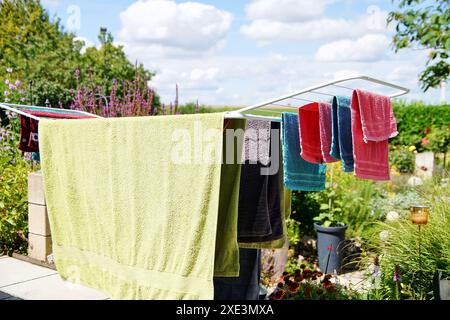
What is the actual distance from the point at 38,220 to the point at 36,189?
0.30 m

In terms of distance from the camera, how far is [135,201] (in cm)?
268

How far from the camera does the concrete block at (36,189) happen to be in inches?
177

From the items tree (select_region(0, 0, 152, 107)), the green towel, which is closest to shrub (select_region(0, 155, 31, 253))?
the green towel

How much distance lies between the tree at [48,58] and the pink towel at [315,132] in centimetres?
745

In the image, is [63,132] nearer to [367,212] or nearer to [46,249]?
[46,249]

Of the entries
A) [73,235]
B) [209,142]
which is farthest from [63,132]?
[209,142]

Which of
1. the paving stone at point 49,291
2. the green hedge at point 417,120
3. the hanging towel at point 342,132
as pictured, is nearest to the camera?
the hanging towel at point 342,132

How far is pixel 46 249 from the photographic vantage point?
4559 mm

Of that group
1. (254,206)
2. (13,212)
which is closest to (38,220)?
(13,212)

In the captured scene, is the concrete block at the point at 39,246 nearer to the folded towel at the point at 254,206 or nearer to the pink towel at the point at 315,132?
the folded towel at the point at 254,206

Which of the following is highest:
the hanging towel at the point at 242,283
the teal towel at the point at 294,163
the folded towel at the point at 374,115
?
the folded towel at the point at 374,115

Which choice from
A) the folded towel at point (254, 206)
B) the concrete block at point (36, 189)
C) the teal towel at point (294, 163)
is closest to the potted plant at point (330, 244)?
the teal towel at point (294, 163)

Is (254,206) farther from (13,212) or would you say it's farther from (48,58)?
(48,58)

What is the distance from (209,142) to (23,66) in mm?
10540
